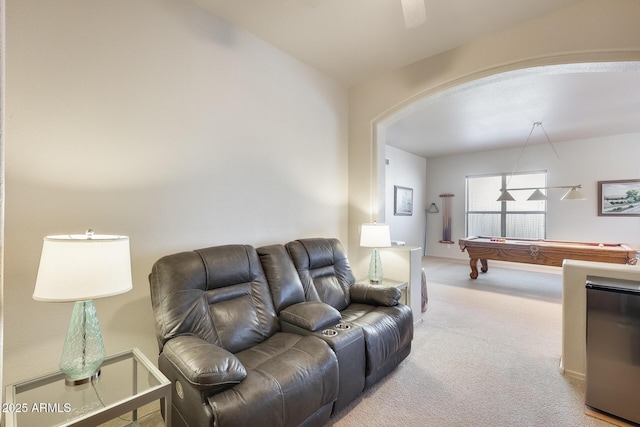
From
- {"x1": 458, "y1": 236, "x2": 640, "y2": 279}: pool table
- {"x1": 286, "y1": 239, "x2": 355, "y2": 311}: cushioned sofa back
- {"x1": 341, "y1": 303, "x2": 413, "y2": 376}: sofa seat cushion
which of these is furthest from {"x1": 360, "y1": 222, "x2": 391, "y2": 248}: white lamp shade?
{"x1": 458, "y1": 236, "x2": 640, "y2": 279}: pool table

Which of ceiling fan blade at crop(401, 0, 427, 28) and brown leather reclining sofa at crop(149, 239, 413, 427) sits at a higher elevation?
ceiling fan blade at crop(401, 0, 427, 28)

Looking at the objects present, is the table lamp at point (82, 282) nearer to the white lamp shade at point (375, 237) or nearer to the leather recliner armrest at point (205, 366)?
the leather recliner armrest at point (205, 366)

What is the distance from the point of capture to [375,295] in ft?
8.46

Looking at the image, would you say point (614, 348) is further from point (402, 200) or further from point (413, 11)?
point (402, 200)

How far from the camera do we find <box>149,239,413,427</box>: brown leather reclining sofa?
1.37 metres

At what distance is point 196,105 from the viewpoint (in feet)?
7.45

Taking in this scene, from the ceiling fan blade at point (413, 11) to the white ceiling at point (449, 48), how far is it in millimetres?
594

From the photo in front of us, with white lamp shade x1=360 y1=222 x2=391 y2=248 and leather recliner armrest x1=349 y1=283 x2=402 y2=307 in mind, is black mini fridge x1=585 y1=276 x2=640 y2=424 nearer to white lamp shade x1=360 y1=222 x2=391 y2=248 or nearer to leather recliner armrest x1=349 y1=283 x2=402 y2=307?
leather recliner armrest x1=349 y1=283 x2=402 y2=307

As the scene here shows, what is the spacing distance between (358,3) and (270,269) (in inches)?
87.5

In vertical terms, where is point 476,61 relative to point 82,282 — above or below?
above

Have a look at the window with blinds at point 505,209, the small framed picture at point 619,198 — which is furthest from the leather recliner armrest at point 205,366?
the small framed picture at point 619,198

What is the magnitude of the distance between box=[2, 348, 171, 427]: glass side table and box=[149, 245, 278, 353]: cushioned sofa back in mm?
290

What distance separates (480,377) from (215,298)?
86.6 inches

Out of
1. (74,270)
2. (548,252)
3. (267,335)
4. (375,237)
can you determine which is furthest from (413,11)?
(548,252)
